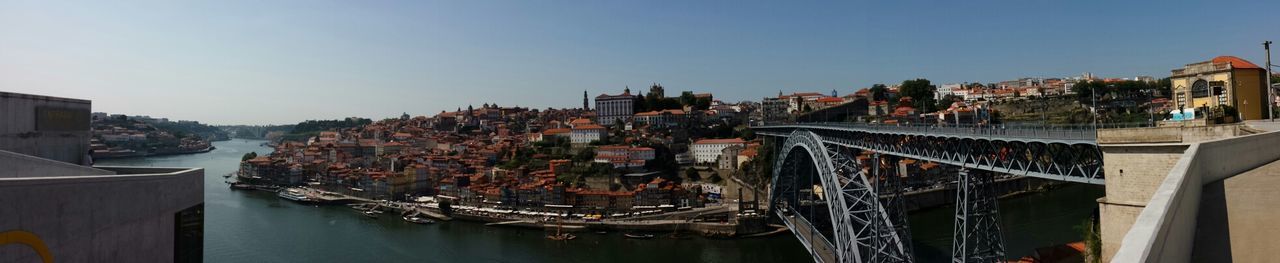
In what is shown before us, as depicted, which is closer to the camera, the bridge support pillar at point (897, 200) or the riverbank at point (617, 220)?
the bridge support pillar at point (897, 200)

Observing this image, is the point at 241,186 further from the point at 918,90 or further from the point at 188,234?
the point at 918,90

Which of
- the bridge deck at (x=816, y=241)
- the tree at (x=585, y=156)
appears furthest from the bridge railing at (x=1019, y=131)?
the tree at (x=585, y=156)

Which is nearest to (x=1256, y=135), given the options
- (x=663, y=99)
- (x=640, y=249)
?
(x=640, y=249)

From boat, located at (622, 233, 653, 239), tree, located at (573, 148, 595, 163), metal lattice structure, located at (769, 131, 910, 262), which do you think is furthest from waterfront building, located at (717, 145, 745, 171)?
metal lattice structure, located at (769, 131, 910, 262)

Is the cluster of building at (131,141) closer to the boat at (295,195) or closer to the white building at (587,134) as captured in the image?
the boat at (295,195)

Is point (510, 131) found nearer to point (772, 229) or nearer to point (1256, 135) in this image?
point (772, 229)

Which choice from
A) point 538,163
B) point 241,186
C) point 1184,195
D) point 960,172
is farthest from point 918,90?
point 241,186
